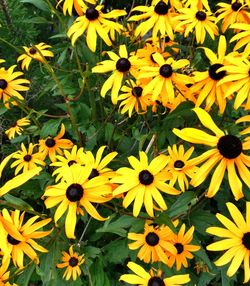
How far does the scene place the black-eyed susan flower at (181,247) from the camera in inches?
58.6

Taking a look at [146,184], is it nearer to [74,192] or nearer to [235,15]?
[74,192]

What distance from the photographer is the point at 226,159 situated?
1205mm

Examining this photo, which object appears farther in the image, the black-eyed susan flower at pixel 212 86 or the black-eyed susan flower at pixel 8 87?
the black-eyed susan flower at pixel 8 87

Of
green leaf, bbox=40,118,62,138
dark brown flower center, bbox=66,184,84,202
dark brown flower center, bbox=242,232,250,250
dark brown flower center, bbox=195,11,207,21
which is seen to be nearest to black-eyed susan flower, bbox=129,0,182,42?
dark brown flower center, bbox=195,11,207,21

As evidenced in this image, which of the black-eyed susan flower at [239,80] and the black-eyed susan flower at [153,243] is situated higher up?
the black-eyed susan flower at [239,80]

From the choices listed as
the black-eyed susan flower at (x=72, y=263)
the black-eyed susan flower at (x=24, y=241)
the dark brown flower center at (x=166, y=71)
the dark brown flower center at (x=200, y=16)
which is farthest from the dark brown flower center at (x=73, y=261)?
the dark brown flower center at (x=200, y=16)

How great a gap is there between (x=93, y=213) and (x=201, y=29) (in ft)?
3.38

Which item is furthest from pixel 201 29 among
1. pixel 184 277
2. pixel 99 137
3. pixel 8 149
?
pixel 8 149

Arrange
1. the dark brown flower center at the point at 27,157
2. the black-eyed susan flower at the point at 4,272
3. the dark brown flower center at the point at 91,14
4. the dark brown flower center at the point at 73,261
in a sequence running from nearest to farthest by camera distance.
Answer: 1. the black-eyed susan flower at the point at 4,272
2. the dark brown flower center at the point at 73,261
3. the dark brown flower center at the point at 91,14
4. the dark brown flower center at the point at 27,157

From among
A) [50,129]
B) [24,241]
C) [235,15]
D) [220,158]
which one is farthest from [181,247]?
[235,15]

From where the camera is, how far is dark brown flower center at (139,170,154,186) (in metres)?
1.32

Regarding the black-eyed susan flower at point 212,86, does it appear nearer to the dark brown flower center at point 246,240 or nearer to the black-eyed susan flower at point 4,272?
the dark brown flower center at point 246,240

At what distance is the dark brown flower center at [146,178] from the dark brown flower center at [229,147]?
26cm

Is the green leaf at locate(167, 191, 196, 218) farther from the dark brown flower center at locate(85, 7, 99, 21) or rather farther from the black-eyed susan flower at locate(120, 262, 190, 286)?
the dark brown flower center at locate(85, 7, 99, 21)
